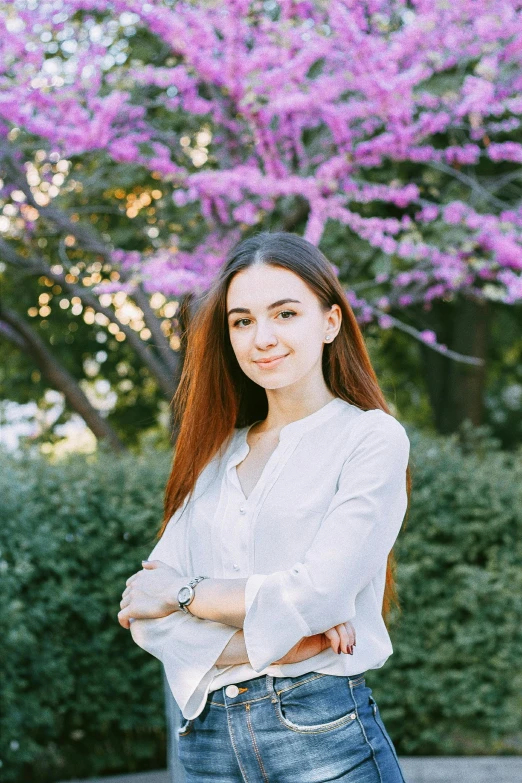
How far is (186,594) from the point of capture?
6.01 feet

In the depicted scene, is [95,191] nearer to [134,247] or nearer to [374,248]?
[134,247]

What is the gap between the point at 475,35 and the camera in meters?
5.25

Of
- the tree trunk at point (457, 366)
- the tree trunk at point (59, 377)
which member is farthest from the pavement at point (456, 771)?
the tree trunk at point (457, 366)

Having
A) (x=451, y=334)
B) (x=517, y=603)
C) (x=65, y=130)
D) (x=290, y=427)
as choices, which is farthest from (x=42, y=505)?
(x=451, y=334)

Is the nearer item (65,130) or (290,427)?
(290,427)

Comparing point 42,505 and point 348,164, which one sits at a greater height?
point 348,164

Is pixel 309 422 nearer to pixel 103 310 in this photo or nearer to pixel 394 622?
pixel 394 622

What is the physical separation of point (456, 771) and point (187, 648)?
3315 millimetres

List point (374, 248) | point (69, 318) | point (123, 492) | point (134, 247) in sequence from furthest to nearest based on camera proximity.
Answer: point (69, 318) < point (134, 247) < point (374, 248) < point (123, 492)

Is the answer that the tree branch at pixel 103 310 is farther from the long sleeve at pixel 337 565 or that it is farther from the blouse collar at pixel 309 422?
the long sleeve at pixel 337 565

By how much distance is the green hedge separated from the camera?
14.8 feet

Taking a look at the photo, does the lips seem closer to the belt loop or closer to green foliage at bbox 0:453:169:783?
the belt loop

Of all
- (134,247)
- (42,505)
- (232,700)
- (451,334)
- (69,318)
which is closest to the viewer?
(232,700)

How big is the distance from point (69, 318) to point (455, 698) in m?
3.89
